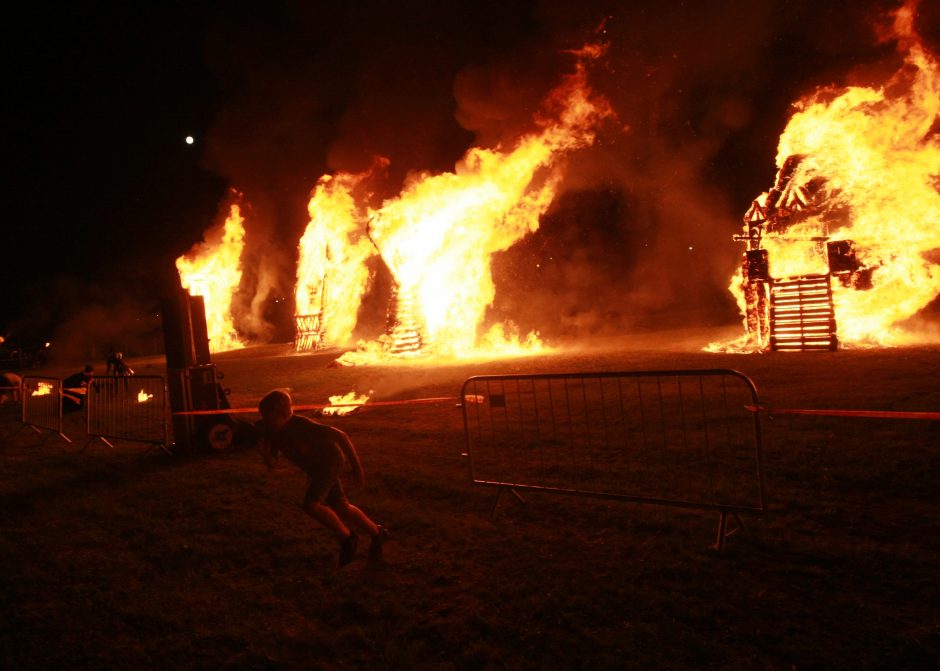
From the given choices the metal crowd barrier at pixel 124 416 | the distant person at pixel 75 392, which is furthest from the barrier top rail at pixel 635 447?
the distant person at pixel 75 392

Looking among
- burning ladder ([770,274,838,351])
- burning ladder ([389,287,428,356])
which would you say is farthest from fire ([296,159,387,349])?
burning ladder ([770,274,838,351])

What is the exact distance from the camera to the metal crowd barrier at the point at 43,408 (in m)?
11.3

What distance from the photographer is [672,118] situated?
25.9m

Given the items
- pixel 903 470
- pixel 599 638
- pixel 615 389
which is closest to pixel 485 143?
pixel 615 389

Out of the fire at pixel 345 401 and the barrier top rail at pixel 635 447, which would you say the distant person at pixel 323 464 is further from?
the fire at pixel 345 401

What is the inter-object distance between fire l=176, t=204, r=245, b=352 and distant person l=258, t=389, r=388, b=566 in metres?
32.7

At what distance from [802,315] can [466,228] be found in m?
10.0

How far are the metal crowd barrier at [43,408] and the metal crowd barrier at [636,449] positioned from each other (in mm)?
8091

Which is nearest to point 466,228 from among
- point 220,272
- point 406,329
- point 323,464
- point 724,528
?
point 406,329

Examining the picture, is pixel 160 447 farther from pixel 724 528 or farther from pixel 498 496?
pixel 724 528

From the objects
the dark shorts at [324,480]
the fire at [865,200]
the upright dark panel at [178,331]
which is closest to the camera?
the dark shorts at [324,480]

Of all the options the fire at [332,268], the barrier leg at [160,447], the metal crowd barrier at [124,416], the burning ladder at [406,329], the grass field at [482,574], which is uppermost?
the fire at [332,268]

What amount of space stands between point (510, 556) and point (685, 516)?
158cm

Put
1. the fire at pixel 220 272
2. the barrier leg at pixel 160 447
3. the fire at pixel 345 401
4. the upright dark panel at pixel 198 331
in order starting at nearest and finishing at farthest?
the barrier leg at pixel 160 447
the upright dark panel at pixel 198 331
the fire at pixel 345 401
the fire at pixel 220 272
